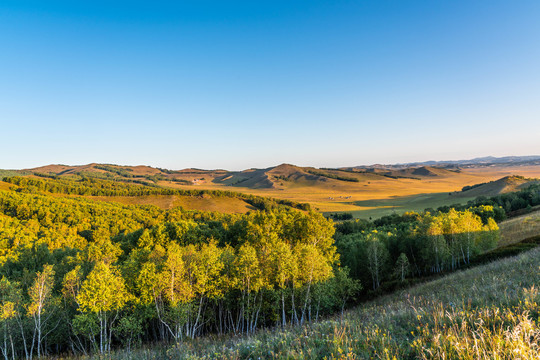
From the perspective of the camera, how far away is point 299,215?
4266cm

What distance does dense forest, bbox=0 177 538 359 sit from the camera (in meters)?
26.4

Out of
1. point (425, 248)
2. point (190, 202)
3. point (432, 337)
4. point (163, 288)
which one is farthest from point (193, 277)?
point (190, 202)

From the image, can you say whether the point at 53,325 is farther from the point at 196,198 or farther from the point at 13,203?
the point at 196,198

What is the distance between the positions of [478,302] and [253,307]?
85.9ft

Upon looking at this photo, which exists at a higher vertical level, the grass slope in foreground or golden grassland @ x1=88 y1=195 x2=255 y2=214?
the grass slope in foreground

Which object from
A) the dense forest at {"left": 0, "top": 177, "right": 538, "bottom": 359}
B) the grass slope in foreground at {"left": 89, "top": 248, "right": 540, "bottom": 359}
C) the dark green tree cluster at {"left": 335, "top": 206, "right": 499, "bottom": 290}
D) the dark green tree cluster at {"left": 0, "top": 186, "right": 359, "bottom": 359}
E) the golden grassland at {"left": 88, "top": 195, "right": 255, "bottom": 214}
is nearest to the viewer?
the grass slope in foreground at {"left": 89, "top": 248, "right": 540, "bottom": 359}

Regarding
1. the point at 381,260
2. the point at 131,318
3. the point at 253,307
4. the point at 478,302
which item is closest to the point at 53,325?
the point at 131,318

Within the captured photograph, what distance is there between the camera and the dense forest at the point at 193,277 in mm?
26359

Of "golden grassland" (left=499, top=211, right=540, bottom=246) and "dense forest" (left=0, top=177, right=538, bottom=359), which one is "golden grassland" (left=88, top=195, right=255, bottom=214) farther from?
"golden grassland" (left=499, top=211, right=540, bottom=246)

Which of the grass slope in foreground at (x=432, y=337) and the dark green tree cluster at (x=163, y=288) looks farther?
the dark green tree cluster at (x=163, y=288)

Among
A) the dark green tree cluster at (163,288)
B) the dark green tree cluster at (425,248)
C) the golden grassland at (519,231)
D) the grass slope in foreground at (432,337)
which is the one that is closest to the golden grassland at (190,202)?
the dark green tree cluster at (425,248)

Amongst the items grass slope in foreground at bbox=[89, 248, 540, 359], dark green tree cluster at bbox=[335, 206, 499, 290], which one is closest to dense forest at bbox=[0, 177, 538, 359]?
dark green tree cluster at bbox=[335, 206, 499, 290]

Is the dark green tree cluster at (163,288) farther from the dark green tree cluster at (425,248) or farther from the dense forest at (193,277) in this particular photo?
the dark green tree cluster at (425,248)

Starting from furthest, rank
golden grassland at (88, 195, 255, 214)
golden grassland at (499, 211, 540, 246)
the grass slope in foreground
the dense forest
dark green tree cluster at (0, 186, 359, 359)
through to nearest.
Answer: golden grassland at (88, 195, 255, 214)
golden grassland at (499, 211, 540, 246)
the dense forest
dark green tree cluster at (0, 186, 359, 359)
the grass slope in foreground
